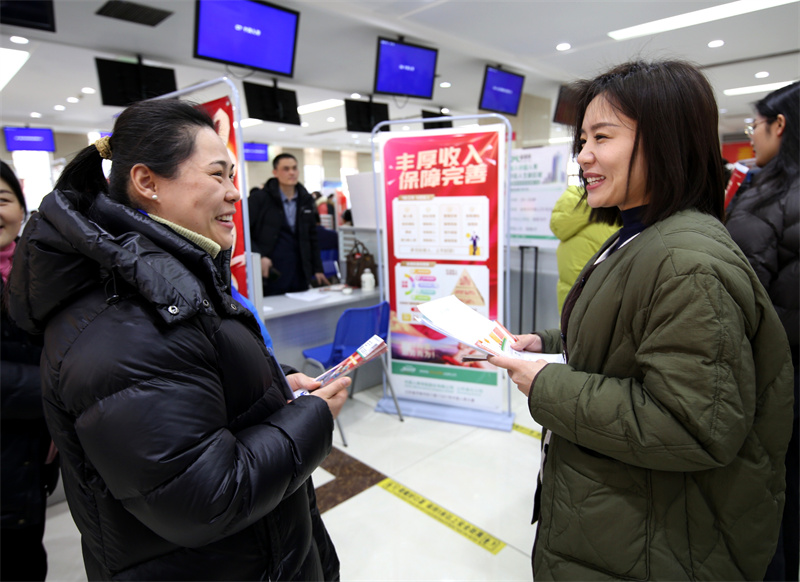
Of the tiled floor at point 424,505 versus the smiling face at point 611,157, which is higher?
the smiling face at point 611,157

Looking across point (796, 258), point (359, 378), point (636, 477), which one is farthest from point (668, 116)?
point (359, 378)

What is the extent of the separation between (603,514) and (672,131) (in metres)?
0.76

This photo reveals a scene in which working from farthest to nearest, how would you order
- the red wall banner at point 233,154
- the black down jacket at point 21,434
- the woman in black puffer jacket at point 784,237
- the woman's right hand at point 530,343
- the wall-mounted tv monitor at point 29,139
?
the wall-mounted tv monitor at point 29,139 → the red wall banner at point 233,154 → the woman in black puffer jacket at point 784,237 → the woman's right hand at point 530,343 → the black down jacket at point 21,434

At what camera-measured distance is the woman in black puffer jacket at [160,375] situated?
712 mm

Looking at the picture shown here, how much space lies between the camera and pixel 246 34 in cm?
423

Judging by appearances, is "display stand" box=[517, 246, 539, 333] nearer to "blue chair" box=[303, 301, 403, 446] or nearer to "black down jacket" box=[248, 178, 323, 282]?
"blue chair" box=[303, 301, 403, 446]

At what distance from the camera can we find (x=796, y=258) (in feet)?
5.19

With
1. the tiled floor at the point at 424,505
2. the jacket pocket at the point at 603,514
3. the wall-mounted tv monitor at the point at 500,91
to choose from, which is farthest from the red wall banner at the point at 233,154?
the wall-mounted tv monitor at the point at 500,91

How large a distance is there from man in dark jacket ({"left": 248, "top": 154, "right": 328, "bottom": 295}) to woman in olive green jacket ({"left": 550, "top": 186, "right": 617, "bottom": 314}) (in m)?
2.14

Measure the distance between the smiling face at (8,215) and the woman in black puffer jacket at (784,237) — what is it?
238cm

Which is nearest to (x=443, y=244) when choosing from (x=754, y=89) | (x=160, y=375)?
(x=160, y=375)

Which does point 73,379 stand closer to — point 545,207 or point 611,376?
point 611,376

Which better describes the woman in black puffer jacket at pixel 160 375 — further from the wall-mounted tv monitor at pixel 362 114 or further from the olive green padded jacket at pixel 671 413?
the wall-mounted tv monitor at pixel 362 114

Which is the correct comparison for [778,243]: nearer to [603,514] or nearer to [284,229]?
[603,514]
